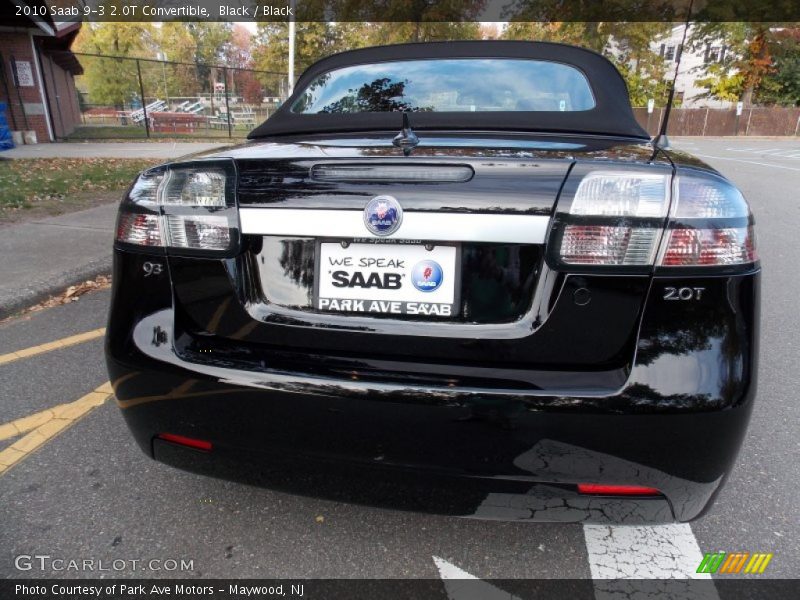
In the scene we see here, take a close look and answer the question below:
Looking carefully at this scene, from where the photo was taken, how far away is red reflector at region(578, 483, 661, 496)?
1460 millimetres

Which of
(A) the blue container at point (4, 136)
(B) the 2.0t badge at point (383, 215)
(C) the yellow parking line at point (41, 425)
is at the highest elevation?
(B) the 2.0t badge at point (383, 215)

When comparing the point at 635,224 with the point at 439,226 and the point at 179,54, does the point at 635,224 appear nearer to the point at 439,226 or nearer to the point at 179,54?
the point at 439,226

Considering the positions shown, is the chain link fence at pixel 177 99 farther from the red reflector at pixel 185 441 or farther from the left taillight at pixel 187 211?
the red reflector at pixel 185 441

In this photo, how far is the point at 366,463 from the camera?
1.54 meters

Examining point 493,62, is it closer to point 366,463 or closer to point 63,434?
point 366,463

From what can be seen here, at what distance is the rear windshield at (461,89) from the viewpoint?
7.97 ft

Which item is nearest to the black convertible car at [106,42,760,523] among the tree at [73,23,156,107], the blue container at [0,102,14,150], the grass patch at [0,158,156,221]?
the grass patch at [0,158,156,221]

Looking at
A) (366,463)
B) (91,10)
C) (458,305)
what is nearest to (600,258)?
(458,305)

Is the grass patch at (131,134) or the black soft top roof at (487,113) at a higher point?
the black soft top roof at (487,113)

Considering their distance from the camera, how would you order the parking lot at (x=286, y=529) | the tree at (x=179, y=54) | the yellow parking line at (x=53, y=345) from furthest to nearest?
the tree at (x=179, y=54) → the yellow parking line at (x=53, y=345) → the parking lot at (x=286, y=529)

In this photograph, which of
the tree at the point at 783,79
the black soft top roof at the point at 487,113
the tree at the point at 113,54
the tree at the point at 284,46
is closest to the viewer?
the black soft top roof at the point at 487,113

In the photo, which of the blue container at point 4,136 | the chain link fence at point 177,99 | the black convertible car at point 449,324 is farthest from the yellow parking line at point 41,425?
the chain link fence at point 177,99

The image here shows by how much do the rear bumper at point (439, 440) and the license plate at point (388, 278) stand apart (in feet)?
0.72

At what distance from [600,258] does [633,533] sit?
1147mm
